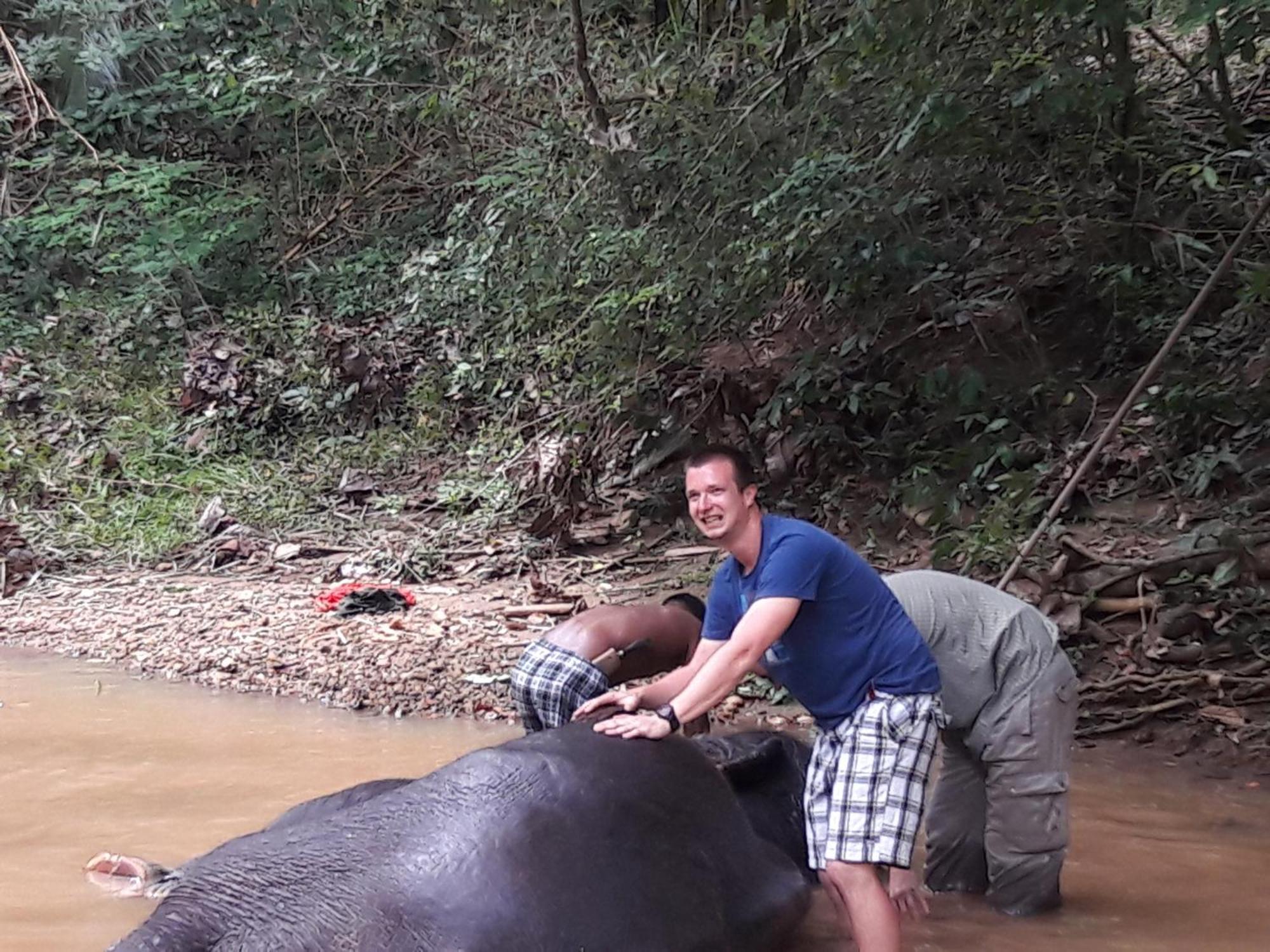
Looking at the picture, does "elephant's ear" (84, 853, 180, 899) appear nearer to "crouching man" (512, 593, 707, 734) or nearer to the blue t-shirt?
"crouching man" (512, 593, 707, 734)

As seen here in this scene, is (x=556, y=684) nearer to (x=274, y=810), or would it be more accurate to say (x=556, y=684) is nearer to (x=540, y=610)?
(x=274, y=810)

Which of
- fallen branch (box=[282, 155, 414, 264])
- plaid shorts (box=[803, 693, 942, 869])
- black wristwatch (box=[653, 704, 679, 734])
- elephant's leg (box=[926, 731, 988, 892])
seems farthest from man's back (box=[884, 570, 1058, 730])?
fallen branch (box=[282, 155, 414, 264])

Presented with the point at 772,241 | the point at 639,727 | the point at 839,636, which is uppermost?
the point at 772,241

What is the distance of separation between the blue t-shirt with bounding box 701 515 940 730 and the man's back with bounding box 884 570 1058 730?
0.31 metres

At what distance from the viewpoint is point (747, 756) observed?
3.49 meters

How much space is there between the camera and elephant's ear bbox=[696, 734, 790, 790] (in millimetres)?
3451

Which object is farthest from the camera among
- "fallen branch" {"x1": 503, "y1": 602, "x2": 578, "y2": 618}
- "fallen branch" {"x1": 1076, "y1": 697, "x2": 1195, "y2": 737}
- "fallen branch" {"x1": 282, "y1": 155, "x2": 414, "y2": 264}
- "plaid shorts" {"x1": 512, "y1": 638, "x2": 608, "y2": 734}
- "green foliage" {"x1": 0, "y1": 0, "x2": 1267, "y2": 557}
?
"fallen branch" {"x1": 282, "y1": 155, "x2": 414, "y2": 264}

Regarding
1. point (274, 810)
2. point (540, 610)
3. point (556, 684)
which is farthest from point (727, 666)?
point (540, 610)

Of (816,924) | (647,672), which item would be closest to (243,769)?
(647,672)

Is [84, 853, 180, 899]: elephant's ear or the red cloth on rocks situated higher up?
the red cloth on rocks

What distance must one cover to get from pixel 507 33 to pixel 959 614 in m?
7.07

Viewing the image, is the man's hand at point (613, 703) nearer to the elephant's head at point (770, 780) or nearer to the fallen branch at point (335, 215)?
the elephant's head at point (770, 780)

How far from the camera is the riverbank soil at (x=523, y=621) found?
5145 mm

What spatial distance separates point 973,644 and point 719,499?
3.00 ft
